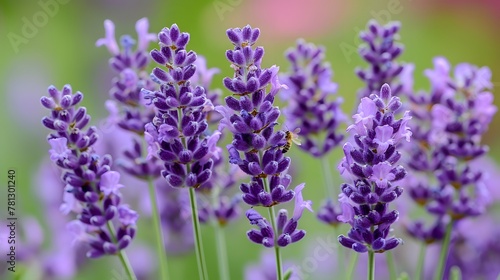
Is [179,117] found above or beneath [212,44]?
beneath

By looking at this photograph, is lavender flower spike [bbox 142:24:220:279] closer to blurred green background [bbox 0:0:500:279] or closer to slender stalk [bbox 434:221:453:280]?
slender stalk [bbox 434:221:453:280]

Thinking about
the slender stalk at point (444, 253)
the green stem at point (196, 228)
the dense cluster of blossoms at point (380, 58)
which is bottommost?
the slender stalk at point (444, 253)

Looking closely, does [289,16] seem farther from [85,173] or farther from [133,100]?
[85,173]

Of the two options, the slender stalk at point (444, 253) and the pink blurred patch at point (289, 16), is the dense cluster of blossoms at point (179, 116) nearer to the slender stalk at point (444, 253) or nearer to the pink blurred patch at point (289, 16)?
the slender stalk at point (444, 253)

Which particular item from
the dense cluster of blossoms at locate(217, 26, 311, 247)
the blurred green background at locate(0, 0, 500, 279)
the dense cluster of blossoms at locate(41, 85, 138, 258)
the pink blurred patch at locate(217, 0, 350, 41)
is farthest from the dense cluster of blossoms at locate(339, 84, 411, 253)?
the pink blurred patch at locate(217, 0, 350, 41)

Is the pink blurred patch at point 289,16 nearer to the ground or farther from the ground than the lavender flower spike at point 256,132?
farther from the ground

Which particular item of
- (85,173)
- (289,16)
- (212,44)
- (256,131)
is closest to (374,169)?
(256,131)

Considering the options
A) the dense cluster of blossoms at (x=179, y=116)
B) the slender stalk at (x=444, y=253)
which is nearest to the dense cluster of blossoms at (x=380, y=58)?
the slender stalk at (x=444, y=253)
